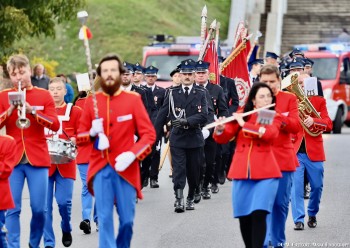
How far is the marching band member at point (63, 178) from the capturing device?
42.2 ft

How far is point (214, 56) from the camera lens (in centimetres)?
2141

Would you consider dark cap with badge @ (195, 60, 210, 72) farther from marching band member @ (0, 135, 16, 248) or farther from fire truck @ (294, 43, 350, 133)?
fire truck @ (294, 43, 350, 133)

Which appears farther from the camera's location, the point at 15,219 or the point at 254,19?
the point at 254,19

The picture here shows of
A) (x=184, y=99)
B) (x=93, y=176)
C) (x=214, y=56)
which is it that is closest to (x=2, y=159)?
(x=93, y=176)

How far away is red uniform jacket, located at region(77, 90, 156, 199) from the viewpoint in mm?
10594

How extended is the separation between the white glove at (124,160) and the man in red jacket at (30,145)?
1423 mm

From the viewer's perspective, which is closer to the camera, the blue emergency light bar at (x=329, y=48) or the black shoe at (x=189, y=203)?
the black shoe at (x=189, y=203)

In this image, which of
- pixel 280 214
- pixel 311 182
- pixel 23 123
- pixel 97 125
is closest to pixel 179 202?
pixel 311 182

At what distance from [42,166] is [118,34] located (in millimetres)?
37398

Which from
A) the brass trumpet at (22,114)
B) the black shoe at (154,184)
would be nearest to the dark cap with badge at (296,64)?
the brass trumpet at (22,114)

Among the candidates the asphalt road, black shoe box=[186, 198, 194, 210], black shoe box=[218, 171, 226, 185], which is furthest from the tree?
black shoe box=[186, 198, 194, 210]

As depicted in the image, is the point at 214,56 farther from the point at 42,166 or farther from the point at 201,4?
the point at 201,4

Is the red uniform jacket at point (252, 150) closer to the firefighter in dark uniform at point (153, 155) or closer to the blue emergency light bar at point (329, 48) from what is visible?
the firefighter in dark uniform at point (153, 155)

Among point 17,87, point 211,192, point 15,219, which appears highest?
point 17,87
